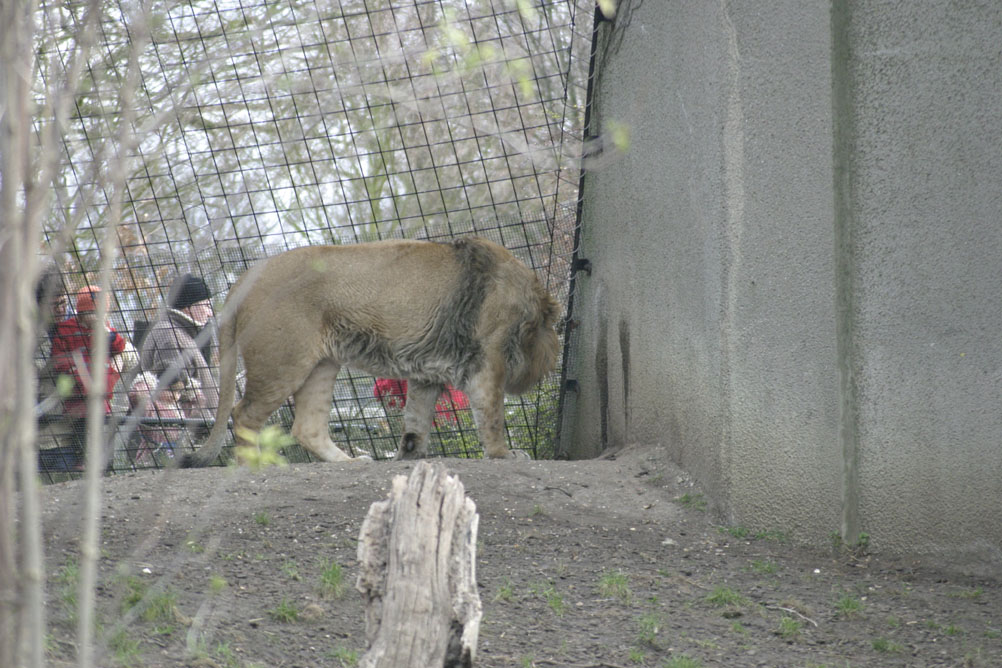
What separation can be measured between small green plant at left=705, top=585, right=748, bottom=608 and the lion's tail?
10.3ft

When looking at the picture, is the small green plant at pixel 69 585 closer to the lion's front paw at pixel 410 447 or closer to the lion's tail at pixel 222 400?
the lion's tail at pixel 222 400

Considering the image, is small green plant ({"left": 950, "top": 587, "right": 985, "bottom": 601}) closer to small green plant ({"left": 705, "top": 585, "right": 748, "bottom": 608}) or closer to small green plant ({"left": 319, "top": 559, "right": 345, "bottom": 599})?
small green plant ({"left": 705, "top": 585, "right": 748, "bottom": 608})

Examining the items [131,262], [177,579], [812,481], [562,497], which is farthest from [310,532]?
[131,262]

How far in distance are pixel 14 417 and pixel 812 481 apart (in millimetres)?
3577

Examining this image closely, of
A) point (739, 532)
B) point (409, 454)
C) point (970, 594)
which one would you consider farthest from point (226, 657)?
point (409, 454)

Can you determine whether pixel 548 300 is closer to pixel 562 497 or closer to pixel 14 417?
pixel 562 497

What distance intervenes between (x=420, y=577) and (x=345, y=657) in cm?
113

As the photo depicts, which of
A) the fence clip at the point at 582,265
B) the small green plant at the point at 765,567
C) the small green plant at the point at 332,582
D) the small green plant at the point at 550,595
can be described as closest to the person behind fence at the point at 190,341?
the fence clip at the point at 582,265

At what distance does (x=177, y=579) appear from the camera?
4043 mm

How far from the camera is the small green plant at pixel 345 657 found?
347 centimetres

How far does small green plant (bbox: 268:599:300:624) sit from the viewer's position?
12.5ft

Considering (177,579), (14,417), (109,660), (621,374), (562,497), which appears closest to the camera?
(14,417)

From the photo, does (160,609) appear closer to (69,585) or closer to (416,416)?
(69,585)

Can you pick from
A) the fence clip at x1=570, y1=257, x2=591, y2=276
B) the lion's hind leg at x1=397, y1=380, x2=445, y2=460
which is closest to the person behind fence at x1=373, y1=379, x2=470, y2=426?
the lion's hind leg at x1=397, y1=380, x2=445, y2=460
